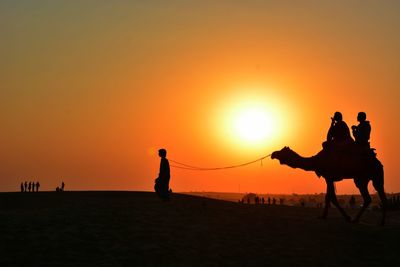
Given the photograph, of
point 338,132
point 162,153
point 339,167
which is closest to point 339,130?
point 338,132

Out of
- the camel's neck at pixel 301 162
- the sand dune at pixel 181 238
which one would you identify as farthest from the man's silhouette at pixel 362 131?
the sand dune at pixel 181 238

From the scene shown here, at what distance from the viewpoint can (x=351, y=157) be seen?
2072cm

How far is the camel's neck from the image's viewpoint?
21.4m

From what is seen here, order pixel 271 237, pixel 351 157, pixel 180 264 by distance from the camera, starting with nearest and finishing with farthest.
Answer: pixel 180 264
pixel 271 237
pixel 351 157

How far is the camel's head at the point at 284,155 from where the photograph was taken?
21.5m

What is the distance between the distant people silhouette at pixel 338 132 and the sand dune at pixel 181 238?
2761 millimetres

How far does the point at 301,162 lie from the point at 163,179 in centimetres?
545

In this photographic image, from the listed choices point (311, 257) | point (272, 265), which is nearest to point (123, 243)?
point (272, 265)

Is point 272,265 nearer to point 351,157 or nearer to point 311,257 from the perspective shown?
point 311,257

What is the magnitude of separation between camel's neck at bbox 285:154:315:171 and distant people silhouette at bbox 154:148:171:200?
4909mm

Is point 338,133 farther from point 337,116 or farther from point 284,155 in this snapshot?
point 284,155

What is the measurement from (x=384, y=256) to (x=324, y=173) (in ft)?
15.3

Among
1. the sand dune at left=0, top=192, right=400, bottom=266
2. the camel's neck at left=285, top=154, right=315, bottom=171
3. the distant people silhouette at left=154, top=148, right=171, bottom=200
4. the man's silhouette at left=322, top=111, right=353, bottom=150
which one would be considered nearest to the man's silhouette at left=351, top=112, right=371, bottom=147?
the man's silhouette at left=322, top=111, right=353, bottom=150

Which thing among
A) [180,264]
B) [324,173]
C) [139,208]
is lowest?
[180,264]
